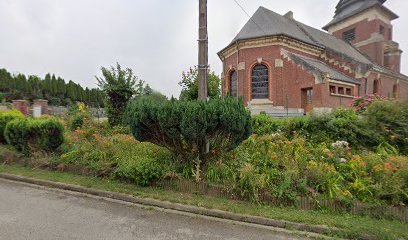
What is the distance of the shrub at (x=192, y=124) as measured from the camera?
456 centimetres

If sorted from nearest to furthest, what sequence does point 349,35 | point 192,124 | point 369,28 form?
point 192,124 < point 369,28 < point 349,35

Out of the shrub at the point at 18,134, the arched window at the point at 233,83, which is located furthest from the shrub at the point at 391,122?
the arched window at the point at 233,83

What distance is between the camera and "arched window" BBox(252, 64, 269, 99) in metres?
18.4

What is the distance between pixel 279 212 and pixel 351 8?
127ft

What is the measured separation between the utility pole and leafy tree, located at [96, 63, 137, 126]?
727 cm

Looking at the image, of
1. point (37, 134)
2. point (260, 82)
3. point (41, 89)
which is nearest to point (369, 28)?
point (260, 82)

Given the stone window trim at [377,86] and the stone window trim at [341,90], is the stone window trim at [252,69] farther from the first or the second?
the stone window trim at [377,86]

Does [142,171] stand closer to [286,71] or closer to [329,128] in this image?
[329,128]

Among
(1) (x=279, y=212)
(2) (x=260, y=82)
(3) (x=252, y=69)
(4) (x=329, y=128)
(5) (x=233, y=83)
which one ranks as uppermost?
(3) (x=252, y=69)

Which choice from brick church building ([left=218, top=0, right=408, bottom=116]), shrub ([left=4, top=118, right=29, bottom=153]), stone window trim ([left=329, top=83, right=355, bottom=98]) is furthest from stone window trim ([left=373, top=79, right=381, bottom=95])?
shrub ([left=4, top=118, right=29, bottom=153])

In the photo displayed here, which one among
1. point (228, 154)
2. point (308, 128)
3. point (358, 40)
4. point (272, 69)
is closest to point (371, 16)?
point (358, 40)

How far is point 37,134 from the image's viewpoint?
6.97 meters

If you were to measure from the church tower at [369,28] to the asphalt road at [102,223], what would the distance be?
34628mm

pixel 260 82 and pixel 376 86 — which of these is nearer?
pixel 260 82
